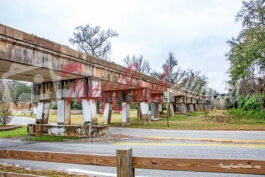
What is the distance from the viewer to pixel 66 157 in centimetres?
358

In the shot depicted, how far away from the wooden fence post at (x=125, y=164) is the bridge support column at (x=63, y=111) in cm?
889

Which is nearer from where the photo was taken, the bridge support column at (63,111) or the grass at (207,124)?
the bridge support column at (63,111)

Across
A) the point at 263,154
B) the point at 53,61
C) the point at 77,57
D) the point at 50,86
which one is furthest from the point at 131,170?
the point at 50,86

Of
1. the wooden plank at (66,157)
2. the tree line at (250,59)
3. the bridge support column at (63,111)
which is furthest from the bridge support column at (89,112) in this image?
the tree line at (250,59)

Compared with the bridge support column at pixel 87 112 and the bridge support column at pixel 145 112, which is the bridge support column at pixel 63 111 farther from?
the bridge support column at pixel 145 112

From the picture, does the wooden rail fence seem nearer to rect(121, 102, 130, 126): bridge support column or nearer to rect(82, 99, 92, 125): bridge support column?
rect(82, 99, 92, 125): bridge support column

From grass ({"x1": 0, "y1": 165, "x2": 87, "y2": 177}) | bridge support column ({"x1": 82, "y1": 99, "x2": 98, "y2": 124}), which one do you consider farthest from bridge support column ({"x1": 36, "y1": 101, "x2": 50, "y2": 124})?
grass ({"x1": 0, "y1": 165, "x2": 87, "y2": 177})

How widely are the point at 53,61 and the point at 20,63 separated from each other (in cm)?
145

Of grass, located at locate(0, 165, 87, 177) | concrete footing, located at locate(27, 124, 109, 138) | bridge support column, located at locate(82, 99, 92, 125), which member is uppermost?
bridge support column, located at locate(82, 99, 92, 125)

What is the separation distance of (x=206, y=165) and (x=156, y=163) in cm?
66

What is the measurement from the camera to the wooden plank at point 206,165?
107 inches

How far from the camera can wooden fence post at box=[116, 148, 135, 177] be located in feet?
10.4

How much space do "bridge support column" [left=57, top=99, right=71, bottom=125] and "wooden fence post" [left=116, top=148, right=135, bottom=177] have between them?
29.2 feet

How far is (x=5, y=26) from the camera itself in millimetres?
6910
